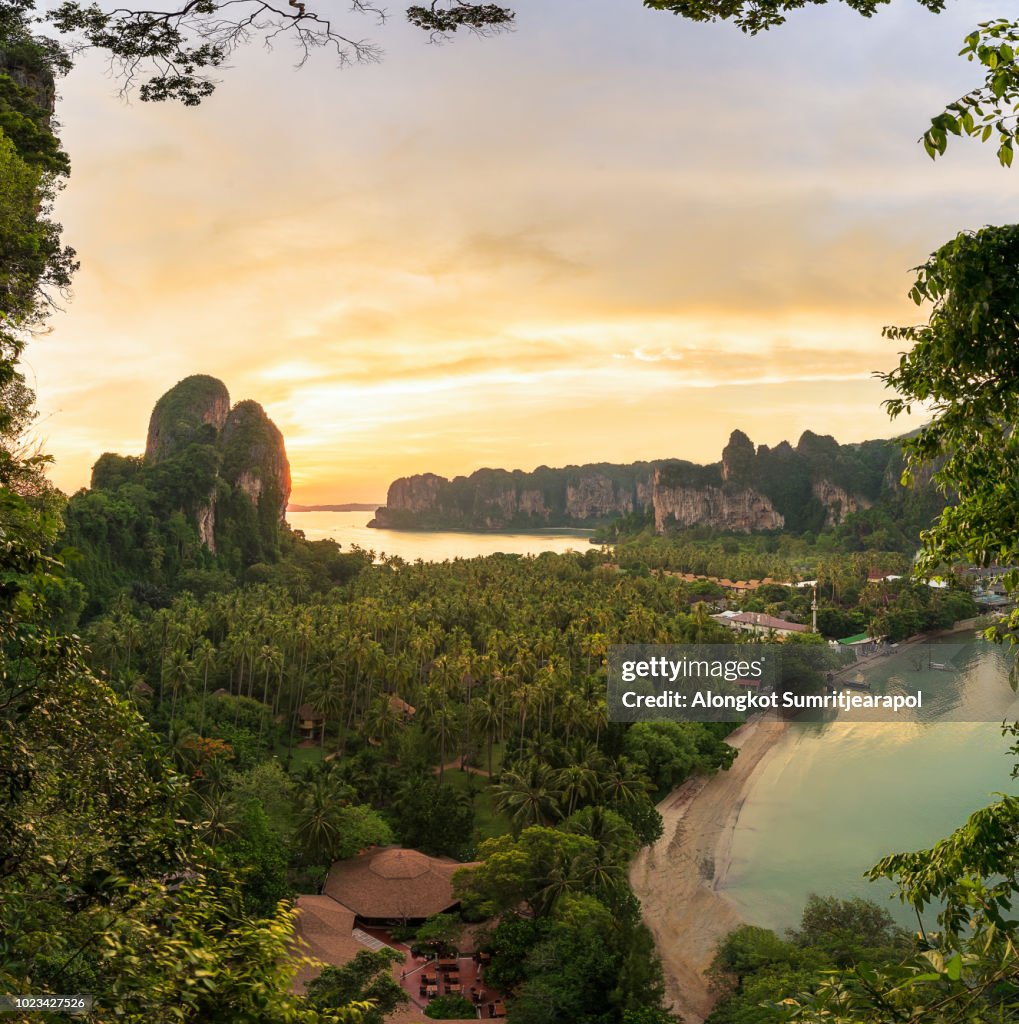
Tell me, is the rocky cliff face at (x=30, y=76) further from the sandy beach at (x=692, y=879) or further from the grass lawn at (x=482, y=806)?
the sandy beach at (x=692, y=879)

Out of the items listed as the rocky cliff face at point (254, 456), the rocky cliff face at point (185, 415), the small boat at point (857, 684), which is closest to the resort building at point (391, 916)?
the small boat at point (857, 684)

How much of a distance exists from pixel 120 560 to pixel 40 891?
4921 centimetres

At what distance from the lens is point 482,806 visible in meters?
26.8

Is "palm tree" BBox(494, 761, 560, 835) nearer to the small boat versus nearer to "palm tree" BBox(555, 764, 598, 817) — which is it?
"palm tree" BBox(555, 764, 598, 817)

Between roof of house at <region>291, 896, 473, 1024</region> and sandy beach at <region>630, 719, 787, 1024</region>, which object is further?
sandy beach at <region>630, 719, 787, 1024</region>

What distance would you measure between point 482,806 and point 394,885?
23.1 feet

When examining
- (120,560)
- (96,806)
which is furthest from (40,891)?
(120,560)

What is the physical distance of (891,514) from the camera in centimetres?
9994

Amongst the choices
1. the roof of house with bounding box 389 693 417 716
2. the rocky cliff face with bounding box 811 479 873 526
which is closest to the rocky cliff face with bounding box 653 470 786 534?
the rocky cliff face with bounding box 811 479 873 526

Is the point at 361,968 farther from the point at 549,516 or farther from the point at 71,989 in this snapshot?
the point at 549,516

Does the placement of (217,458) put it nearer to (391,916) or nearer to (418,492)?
(391,916)

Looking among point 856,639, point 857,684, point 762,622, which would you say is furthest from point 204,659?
point 856,639

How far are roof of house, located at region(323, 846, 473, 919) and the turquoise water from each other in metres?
8.30

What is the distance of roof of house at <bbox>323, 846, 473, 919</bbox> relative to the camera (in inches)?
770
